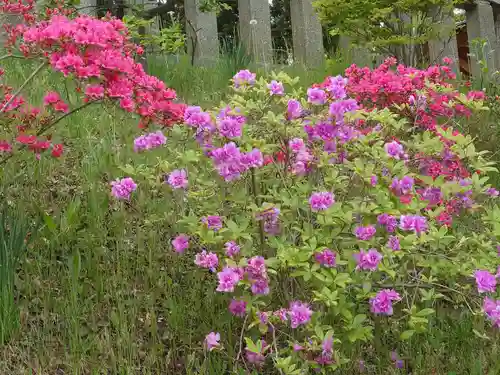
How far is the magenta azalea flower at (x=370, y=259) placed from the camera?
78.5 inches

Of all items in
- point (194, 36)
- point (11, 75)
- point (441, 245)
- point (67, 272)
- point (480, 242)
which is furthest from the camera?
point (194, 36)

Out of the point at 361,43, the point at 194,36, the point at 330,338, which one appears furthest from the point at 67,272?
the point at 361,43

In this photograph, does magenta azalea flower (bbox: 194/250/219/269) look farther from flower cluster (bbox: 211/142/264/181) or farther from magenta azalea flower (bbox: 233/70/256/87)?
magenta azalea flower (bbox: 233/70/256/87)

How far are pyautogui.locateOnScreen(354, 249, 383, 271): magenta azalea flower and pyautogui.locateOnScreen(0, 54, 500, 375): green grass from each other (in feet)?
1.37

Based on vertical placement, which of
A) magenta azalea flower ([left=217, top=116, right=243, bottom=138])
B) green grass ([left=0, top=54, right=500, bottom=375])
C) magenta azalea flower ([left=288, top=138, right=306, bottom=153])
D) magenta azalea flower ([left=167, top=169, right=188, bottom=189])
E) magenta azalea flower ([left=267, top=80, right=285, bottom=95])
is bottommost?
green grass ([left=0, top=54, right=500, bottom=375])

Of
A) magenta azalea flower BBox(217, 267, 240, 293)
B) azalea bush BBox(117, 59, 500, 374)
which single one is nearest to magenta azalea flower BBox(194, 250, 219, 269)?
azalea bush BBox(117, 59, 500, 374)

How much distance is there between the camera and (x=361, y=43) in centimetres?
623

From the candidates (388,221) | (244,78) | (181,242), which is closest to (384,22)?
(244,78)

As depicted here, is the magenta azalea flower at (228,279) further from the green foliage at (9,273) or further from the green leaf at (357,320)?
the green foliage at (9,273)

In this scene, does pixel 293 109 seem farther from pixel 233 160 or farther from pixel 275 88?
pixel 233 160

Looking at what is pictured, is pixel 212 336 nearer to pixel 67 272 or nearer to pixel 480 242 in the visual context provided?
pixel 67 272

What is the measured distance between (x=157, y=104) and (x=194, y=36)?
3.78 meters

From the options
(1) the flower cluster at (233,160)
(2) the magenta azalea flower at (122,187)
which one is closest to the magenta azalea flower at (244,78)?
(1) the flower cluster at (233,160)

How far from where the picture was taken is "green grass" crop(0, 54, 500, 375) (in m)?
2.23
